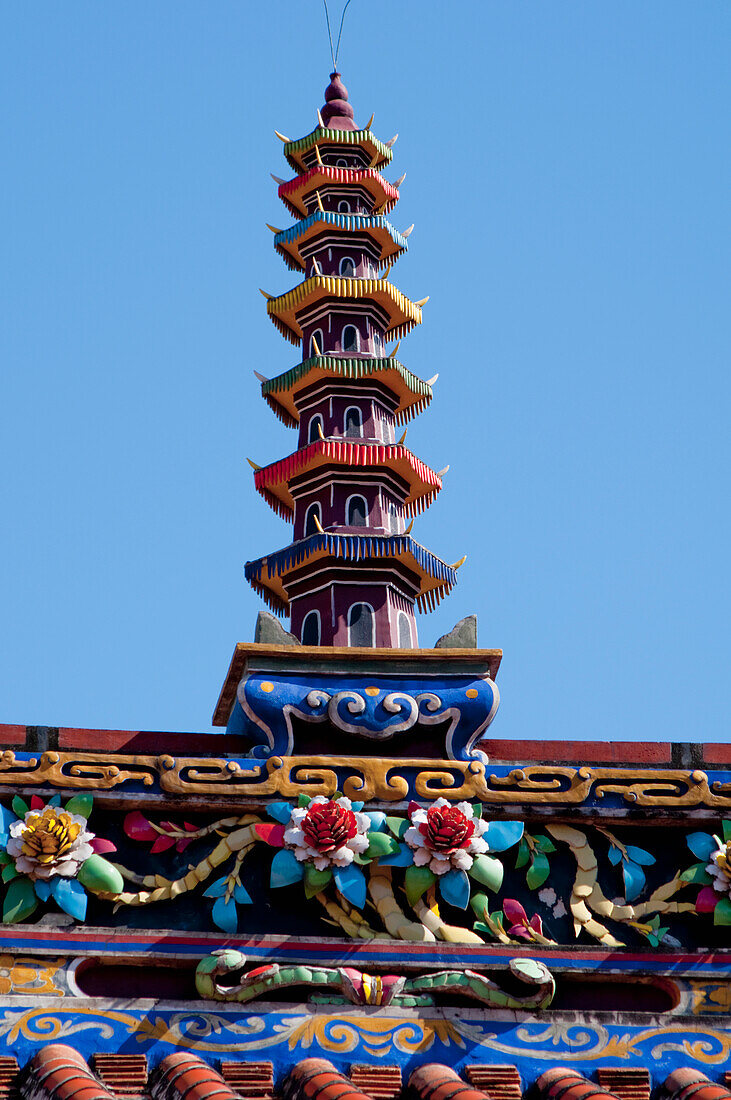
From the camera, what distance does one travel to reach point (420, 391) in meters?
16.6

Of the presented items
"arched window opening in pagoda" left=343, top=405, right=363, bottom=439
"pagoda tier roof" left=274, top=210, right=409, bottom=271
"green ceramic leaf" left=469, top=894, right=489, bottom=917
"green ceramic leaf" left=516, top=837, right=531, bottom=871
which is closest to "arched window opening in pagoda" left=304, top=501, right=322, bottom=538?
"arched window opening in pagoda" left=343, top=405, right=363, bottom=439

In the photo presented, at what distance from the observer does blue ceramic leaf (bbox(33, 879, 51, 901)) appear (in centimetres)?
1148

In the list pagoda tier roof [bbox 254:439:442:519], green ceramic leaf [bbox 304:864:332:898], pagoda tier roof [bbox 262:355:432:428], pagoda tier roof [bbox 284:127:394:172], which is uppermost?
pagoda tier roof [bbox 284:127:394:172]

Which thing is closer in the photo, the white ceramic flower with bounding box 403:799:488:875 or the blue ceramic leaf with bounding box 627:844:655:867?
the white ceramic flower with bounding box 403:799:488:875

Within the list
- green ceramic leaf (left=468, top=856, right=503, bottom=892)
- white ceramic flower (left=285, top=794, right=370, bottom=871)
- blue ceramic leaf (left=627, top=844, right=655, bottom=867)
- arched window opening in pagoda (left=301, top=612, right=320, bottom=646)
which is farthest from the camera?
arched window opening in pagoda (left=301, top=612, right=320, bottom=646)

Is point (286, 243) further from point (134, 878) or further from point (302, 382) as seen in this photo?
point (134, 878)

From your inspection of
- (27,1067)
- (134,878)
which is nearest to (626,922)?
(134,878)

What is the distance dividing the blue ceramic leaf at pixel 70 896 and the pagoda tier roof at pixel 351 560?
4.39m

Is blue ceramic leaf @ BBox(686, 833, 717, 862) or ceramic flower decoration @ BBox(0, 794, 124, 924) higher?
blue ceramic leaf @ BBox(686, 833, 717, 862)

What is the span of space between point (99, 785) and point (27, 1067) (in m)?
1.97

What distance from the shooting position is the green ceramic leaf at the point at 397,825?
473 inches

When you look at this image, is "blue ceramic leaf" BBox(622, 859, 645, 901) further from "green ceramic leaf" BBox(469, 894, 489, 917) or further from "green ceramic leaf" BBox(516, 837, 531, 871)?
"green ceramic leaf" BBox(469, 894, 489, 917)

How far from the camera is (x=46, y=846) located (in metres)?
11.5

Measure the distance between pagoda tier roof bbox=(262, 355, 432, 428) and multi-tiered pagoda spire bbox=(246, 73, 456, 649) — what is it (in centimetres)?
1
